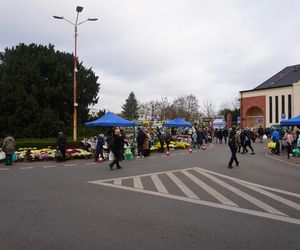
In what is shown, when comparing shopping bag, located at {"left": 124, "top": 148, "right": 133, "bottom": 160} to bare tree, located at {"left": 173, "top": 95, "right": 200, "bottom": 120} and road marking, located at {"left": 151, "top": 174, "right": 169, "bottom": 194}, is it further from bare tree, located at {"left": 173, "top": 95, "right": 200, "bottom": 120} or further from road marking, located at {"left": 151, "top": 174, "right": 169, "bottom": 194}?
bare tree, located at {"left": 173, "top": 95, "right": 200, "bottom": 120}

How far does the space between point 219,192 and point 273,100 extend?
214ft

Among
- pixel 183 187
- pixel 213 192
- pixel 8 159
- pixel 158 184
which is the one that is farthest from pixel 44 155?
pixel 213 192

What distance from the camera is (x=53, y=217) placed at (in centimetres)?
693

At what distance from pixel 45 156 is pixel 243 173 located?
1138 cm

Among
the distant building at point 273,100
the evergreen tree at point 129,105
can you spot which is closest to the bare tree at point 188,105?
the distant building at point 273,100

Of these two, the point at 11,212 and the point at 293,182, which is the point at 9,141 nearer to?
the point at 11,212

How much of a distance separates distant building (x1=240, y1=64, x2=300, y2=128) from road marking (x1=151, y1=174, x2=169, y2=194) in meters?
58.1

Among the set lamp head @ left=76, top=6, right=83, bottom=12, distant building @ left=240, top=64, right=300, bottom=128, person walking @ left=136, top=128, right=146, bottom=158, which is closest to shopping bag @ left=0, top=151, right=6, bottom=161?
person walking @ left=136, top=128, right=146, bottom=158

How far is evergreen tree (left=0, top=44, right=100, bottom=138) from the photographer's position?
112 feet

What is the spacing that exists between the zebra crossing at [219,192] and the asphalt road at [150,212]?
22 millimetres

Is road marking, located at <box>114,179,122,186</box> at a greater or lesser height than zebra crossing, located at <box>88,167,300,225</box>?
lesser

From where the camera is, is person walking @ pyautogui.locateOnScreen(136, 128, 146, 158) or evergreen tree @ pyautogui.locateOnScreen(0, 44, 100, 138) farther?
evergreen tree @ pyautogui.locateOnScreen(0, 44, 100, 138)

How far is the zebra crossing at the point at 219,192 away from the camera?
301 inches

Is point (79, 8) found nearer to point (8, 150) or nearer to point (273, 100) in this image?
point (8, 150)
